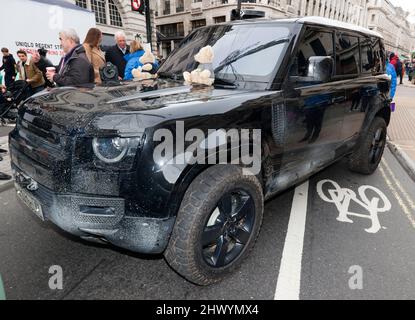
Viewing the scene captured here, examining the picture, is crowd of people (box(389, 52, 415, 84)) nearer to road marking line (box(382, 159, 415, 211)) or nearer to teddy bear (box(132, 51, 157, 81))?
road marking line (box(382, 159, 415, 211))

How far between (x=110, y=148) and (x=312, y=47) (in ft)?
7.47

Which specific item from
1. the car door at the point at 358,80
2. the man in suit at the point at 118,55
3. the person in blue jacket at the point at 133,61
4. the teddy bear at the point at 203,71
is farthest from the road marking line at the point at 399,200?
the man in suit at the point at 118,55

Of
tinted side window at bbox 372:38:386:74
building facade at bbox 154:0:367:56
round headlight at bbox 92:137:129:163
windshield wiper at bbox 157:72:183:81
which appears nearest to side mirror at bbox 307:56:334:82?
windshield wiper at bbox 157:72:183:81

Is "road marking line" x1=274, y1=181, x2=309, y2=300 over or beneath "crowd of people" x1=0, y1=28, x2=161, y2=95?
beneath

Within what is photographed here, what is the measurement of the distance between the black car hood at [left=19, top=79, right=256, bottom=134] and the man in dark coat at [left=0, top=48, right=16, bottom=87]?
8.06 m

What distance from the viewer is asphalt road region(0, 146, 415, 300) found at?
7.68ft

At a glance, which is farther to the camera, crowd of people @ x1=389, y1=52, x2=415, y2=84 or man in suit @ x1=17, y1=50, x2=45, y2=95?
crowd of people @ x1=389, y1=52, x2=415, y2=84

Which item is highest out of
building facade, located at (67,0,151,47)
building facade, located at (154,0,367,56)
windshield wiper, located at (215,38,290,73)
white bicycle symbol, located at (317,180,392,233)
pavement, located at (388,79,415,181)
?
building facade, located at (154,0,367,56)

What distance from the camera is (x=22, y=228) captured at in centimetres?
318

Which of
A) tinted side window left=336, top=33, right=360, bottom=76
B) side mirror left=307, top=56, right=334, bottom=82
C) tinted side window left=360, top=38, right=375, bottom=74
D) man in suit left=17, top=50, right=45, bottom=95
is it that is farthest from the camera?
man in suit left=17, top=50, right=45, bottom=95

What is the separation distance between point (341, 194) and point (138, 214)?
3.14m

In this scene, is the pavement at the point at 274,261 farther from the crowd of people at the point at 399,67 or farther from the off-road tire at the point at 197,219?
the crowd of people at the point at 399,67

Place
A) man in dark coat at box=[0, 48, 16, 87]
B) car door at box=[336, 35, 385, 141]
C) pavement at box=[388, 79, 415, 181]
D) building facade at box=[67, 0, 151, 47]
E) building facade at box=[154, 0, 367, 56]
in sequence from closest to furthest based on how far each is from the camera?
car door at box=[336, 35, 385, 141], pavement at box=[388, 79, 415, 181], man in dark coat at box=[0, 48, 16, 87], building facade at box=[67, 0, 151, 47], building facade at box=[154, 0, 367, 56]

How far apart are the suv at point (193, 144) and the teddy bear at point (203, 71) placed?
0.25 feet
